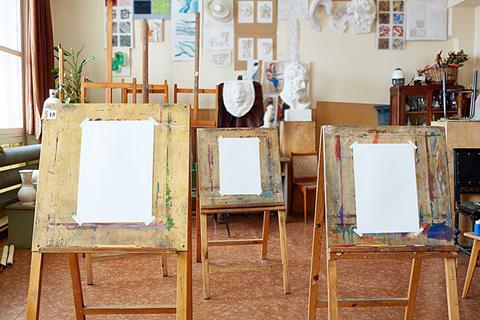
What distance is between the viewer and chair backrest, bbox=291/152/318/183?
6066 millimetres

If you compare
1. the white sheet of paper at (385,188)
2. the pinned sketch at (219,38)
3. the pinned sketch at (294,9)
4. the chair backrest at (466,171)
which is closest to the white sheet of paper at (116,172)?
the white sheet of paper at (385,188)

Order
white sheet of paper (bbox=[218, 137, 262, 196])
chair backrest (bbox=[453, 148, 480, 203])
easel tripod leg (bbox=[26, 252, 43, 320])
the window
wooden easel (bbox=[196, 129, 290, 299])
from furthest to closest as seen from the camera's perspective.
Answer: the window < chair backrest (bbox=[453, 148, 480, 203]) < white sheet of paper (bbox=[218, 137, 262, 196]) < wooden easel (bbox=[196, 129, 290, 299]) < easel tripod leg (bbox=[26, 252, 43, 320])

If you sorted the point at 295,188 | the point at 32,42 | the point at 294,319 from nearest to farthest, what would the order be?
1. the point at 294,319
2. the point at 32,42
3. the point at 295,188

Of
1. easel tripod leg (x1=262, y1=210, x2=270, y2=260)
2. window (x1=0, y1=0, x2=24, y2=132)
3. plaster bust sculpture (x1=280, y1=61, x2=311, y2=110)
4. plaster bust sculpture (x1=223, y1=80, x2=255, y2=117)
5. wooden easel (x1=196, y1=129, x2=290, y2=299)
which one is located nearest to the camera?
wooden easel (x1=196, y1=129, x2=290, y2=299)

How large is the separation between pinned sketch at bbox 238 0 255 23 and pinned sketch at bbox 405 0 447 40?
6.51 feet

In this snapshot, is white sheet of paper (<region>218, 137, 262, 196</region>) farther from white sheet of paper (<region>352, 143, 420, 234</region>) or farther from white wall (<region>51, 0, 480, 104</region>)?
white wall (<region>51, 0, 480, 104</region>)

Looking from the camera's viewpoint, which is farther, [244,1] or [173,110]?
[244,1]

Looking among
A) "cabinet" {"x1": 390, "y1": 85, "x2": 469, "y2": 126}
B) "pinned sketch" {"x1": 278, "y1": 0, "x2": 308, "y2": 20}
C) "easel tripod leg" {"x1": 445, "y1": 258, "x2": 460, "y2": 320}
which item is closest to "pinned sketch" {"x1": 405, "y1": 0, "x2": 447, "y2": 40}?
"cabinet" {"x1": 390, "y1": 85, "x2": 469, "y2": 126}

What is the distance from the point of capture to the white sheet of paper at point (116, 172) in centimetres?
206

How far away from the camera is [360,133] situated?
220cm

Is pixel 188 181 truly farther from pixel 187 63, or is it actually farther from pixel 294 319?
pixel 187 63

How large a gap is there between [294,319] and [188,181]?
1220 mm

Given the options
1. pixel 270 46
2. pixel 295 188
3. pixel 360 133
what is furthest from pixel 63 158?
pixel 270 46

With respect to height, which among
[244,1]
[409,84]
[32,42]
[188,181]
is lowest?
[188,181]
